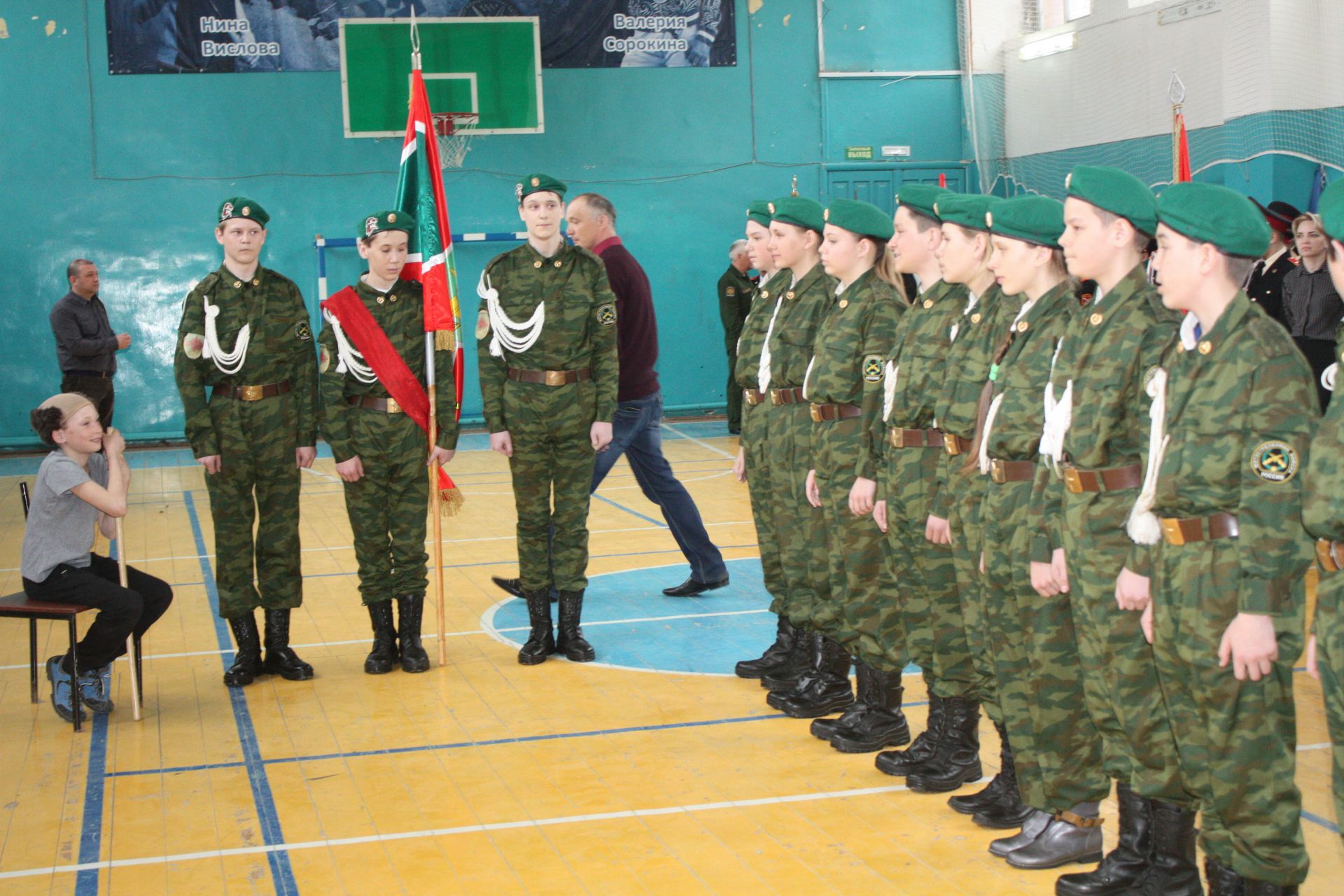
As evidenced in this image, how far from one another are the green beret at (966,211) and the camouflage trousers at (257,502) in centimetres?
294

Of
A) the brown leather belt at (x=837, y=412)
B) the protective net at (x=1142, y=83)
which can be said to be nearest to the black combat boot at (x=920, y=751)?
the brown leather belt at (x=837, y=412)

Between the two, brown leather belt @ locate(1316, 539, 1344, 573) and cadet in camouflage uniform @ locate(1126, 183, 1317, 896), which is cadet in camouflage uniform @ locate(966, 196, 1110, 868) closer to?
cadet in camouflage uniform @ locate(1126, 183, 1317, 896)

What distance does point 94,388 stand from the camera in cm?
1088

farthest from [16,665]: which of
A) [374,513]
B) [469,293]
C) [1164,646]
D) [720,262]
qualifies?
[720,262]

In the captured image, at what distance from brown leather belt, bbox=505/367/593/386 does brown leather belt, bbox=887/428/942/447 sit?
6.24ft

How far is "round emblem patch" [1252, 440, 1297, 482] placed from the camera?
268 cm

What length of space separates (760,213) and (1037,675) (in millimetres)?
2411

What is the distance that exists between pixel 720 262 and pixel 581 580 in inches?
378

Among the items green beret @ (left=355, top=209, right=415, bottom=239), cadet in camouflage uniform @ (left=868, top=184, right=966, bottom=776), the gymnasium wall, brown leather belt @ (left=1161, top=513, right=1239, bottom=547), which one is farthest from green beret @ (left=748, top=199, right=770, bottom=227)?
the gymnasium wall

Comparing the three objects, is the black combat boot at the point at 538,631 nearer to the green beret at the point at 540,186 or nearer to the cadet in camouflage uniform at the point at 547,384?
the cadet in camouflage uniform at the point at 547,384

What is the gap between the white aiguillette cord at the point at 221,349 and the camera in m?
5.45

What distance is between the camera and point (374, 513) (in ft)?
18.3

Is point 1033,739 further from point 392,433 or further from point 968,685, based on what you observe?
point 392,433

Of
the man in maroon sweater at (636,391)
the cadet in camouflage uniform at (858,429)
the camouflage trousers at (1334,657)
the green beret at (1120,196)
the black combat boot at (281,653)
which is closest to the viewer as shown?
the camouflage trousers at (1334,657)
